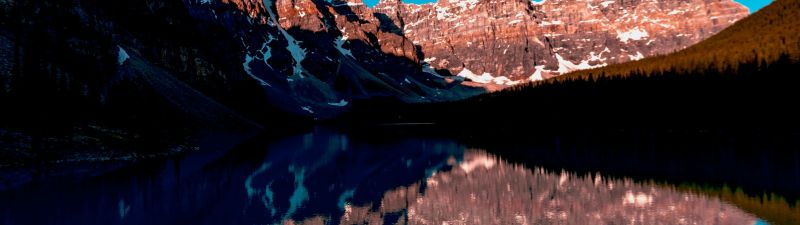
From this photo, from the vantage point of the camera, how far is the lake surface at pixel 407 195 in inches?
1192

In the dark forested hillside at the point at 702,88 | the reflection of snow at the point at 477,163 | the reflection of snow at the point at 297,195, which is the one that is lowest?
the reflection of snow at the point at 297,195

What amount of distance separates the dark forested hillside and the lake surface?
3550cm

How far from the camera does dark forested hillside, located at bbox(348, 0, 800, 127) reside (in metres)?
85.3

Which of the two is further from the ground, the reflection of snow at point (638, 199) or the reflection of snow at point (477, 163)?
the reflection of snow at point (477, 163)

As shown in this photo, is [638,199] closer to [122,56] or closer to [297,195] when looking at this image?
[297,195]

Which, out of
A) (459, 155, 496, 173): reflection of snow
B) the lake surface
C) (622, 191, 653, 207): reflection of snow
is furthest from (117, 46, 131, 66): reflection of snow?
(622, 191, 653, 207): reflection of snow

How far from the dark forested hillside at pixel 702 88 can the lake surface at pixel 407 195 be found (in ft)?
116

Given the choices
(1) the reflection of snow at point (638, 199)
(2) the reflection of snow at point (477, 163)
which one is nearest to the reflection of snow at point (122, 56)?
(2) the reflection of snow at point (477, 163)

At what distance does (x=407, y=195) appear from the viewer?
4022cm

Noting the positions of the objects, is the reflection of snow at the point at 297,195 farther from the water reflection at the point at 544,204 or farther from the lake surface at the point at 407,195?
the water reflection at the point at 544,204

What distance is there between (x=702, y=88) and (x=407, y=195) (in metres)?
75.4

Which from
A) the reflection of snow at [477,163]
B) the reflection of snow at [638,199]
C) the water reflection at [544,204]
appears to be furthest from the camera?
the reflection of snow at [477,163]

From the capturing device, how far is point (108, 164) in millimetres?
57594

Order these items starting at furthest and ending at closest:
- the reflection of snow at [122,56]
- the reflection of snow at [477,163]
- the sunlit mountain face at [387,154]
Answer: the reflection of snow at [122,56]
the reflection of snow at [477,163]
the sunlit mountain face at [387,154]
